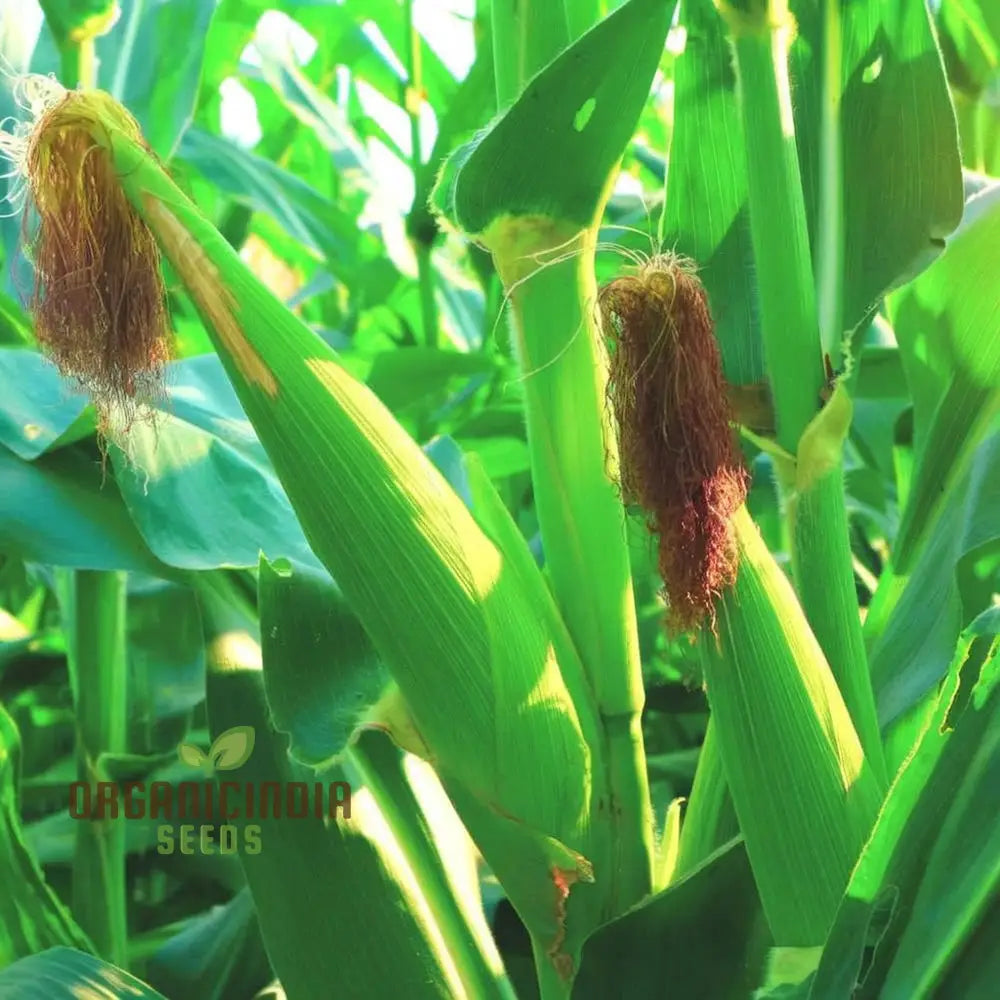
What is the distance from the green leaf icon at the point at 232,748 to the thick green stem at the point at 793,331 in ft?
1.02

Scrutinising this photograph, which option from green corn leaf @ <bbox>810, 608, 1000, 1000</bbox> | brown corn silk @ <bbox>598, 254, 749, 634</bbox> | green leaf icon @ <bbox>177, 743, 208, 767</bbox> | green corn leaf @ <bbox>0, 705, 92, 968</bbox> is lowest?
green corn leaf @ <bbox>0, 705, 92, 968</bbox>

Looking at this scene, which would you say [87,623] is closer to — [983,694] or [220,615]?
[220,615]

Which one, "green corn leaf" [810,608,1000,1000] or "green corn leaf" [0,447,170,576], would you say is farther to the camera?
"green corn leaf" [0,447,170,576]

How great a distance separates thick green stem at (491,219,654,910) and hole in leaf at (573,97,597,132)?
0.06 metres

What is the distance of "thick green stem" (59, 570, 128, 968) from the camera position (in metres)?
0.72

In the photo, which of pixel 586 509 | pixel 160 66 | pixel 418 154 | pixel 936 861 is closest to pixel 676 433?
pixel 586 509

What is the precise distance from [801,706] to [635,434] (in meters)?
0.12

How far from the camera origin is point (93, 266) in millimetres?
448

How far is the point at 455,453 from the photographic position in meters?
0.74

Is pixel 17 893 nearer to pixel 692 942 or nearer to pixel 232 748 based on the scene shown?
pixel 232 748

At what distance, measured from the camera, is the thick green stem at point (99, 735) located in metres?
0.72

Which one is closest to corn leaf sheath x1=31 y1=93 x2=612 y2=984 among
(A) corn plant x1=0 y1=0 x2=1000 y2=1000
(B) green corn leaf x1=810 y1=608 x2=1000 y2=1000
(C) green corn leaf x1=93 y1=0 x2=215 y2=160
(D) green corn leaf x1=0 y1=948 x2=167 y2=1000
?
(A) corn plant x1=0 y1=0 x2=1000 y2=1000

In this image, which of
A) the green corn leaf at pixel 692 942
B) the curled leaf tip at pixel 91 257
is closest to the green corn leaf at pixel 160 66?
the curled leaf tip at pixel 91 257

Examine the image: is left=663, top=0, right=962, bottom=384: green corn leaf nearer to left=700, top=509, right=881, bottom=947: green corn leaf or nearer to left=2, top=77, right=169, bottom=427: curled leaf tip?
left=700, top=509, right=881, bottom=947: green corn leaf
